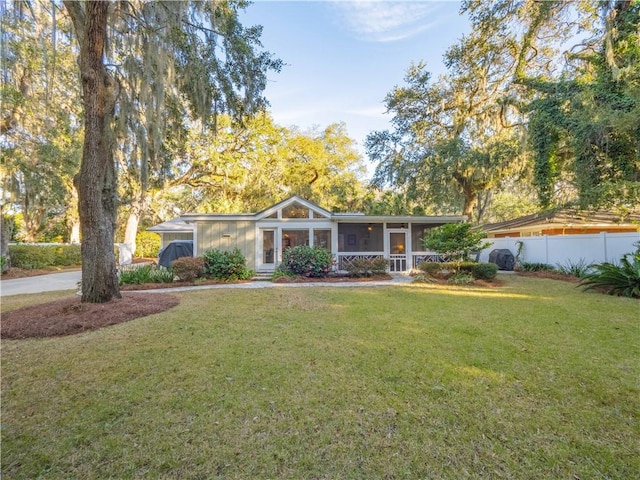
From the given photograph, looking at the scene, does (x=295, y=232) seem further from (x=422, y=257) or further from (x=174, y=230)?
(x=174, y=230)

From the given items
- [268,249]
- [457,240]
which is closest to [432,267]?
[457,240]

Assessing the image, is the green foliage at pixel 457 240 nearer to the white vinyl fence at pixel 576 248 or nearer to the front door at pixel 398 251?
the front door at pixel 398 251

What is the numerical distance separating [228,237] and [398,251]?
731 cm

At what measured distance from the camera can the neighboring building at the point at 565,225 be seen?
1107 cm

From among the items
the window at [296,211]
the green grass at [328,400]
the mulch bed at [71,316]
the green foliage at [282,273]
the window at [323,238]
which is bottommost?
the green grass at [328,400]

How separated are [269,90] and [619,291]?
9383mm

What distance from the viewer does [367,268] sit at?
11031 millimetres

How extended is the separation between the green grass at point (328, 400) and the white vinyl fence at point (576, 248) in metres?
5.55

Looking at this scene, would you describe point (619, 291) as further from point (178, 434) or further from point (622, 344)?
point (178, 434)

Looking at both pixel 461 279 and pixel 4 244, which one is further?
pixel 4 244

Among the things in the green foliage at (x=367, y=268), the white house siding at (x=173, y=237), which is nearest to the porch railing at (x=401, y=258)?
the green foliage at (x=367, y=268)

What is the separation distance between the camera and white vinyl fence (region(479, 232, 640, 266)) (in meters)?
8.83

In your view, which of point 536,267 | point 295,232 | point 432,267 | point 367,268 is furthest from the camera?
point 295,232

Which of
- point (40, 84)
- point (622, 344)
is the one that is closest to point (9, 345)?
point (622, 344)
